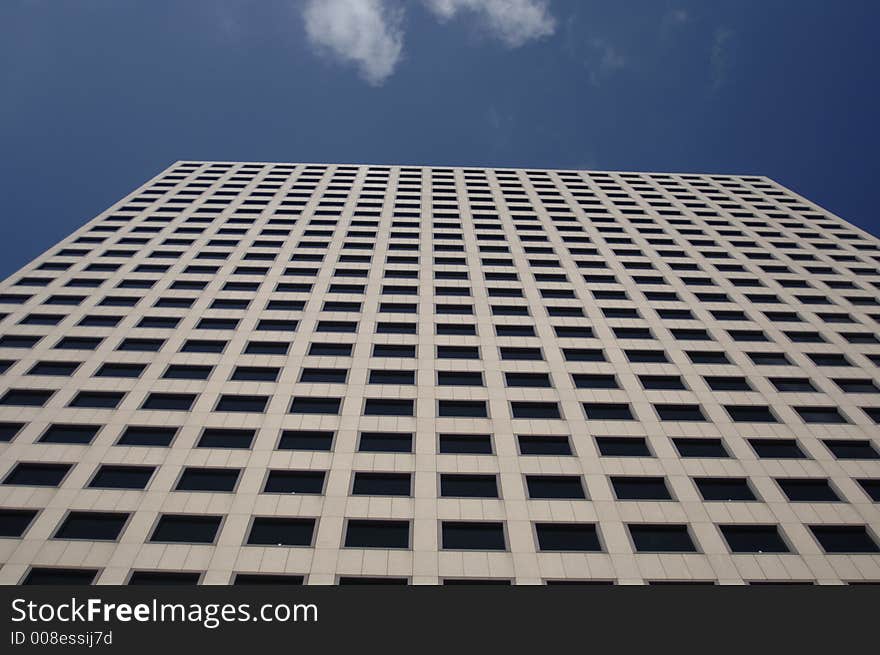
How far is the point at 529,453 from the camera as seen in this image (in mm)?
23438

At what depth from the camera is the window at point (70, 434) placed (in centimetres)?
2338

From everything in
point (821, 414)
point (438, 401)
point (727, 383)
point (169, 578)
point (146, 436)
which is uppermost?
point (169, 578)

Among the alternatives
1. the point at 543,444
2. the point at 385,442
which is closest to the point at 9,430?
the point at 385,442

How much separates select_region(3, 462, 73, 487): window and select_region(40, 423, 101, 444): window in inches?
55.6

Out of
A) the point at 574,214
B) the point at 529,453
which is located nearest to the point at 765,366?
the point at 529,453

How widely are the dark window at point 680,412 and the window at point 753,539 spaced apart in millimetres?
6099

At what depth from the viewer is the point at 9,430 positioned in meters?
23.8

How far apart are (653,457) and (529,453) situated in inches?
219

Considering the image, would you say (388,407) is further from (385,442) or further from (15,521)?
(15,521)

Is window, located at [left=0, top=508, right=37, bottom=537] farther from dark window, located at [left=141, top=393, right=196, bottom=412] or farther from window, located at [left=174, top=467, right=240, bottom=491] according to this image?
dark window, located at [left=141, top=393, right=196, bottom=412]

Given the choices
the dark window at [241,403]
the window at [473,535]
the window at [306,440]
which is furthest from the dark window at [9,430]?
the window at [473,535]

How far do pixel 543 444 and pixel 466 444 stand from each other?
11.9ft

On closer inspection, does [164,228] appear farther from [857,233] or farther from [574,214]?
[857,233]

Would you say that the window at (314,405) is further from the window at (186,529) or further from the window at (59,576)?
the window at (59,576)
